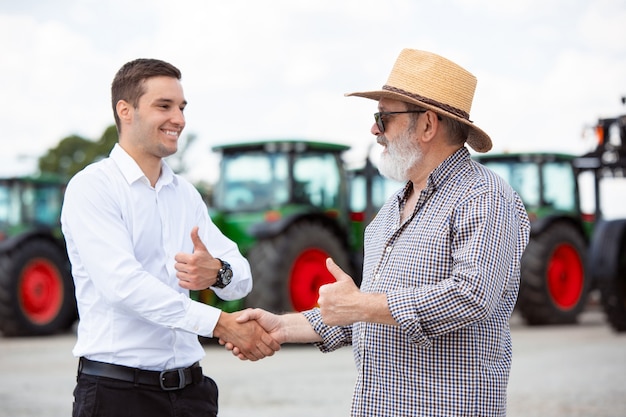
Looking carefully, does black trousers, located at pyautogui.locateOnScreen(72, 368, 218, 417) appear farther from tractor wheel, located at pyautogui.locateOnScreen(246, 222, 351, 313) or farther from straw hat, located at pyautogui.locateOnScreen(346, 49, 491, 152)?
tractor wheel, located at pyautogui.locateOnScreen(246, 222, 351, 313)

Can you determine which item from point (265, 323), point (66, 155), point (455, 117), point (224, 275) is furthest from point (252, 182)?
point (66, 155)

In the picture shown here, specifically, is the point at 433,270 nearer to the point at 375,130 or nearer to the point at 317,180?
the point at 375,130

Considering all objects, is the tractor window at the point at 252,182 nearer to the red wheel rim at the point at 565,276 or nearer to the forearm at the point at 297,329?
the red wheel rim at the point at 565,276

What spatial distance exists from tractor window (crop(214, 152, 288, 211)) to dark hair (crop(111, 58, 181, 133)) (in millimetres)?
8590

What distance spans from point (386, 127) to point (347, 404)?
4.51 meters

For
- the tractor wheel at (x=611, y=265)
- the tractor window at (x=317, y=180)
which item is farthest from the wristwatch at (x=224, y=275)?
the tractor wheel at (x=611, y=265)

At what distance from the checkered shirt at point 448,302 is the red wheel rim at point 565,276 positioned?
1146 cm

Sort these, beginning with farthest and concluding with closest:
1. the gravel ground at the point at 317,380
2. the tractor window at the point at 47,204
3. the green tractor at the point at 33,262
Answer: the tractor window at the point at 47,204
the green tractor at the point at 33,262
the gravel ground at the point at 317,380

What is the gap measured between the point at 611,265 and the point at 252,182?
4221mm

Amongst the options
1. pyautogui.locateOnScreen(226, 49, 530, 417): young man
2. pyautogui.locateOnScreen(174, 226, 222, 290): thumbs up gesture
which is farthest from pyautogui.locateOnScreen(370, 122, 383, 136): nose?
pyautogui.locateOnScreen(174, 226, 222, 290): thumbs up gesture

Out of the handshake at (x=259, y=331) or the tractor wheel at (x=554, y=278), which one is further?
the tractor wheel at (x=554, y=278)

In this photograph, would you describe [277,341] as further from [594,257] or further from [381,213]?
[594,257]

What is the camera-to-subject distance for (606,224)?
12039 millimetres

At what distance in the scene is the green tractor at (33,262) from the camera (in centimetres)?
1402
